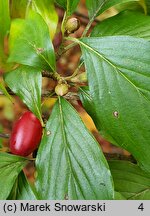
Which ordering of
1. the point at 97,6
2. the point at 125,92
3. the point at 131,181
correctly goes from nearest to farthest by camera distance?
1. the point at 125,92
2. the point at 97,6
3. the point at 131,181

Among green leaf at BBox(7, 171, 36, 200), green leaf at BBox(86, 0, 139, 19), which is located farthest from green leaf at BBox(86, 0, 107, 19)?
green leaf at BBox(7, 171, 36, 200)

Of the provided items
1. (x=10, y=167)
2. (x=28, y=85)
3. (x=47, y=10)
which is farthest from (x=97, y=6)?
(x=10, y=167)

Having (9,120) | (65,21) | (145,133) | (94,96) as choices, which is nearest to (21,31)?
(65,21)

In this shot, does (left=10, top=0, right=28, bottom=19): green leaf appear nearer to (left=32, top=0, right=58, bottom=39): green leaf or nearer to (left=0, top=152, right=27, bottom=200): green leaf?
(left=32, top=0, right=58, bottom=39): green leaf

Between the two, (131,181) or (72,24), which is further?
(131,181)

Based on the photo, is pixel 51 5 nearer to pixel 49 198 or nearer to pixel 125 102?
pixel 125 102

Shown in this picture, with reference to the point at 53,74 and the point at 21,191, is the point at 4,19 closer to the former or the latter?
the point at 53,74
